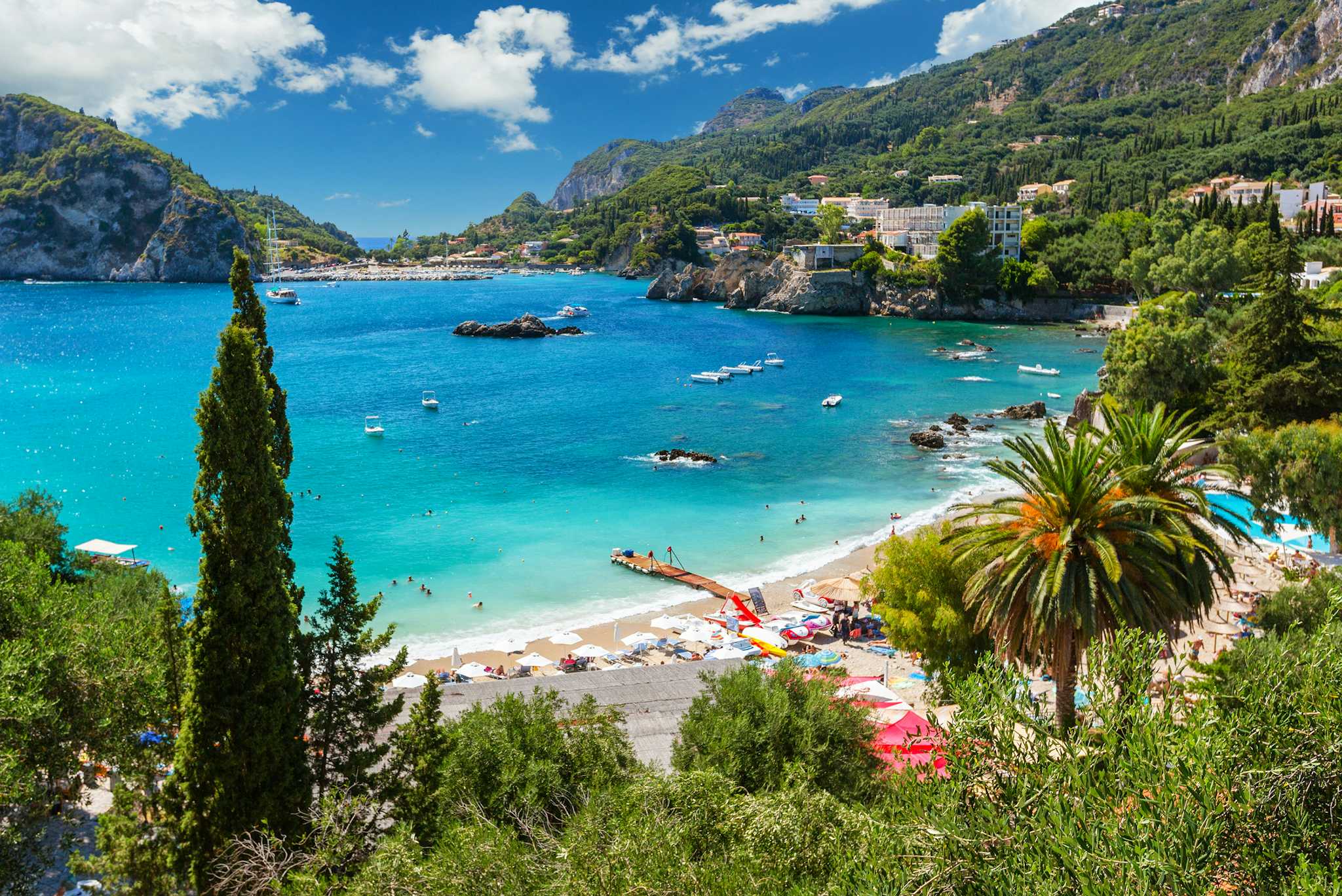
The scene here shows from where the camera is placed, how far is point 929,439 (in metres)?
45.5

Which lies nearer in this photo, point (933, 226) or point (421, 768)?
point (421, 768)

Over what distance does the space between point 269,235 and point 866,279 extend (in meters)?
149

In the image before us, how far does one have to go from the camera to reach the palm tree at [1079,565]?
11578mm

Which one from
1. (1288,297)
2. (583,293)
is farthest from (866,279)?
(1288,297)

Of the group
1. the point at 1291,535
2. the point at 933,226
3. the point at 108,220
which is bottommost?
the point at 1291,535

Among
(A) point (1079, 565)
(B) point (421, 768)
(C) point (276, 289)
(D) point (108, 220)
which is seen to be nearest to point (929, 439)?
(A) point (1079, 565)

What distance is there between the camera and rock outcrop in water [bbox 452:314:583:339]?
95875mm

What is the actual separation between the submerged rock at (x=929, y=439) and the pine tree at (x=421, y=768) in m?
38.1

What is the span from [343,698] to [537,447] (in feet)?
121

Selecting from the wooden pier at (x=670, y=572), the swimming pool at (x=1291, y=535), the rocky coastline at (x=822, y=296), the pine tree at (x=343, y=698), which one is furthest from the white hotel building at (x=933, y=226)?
the pine tree at (x=343, y=698)

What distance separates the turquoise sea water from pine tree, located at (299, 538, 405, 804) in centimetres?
1321

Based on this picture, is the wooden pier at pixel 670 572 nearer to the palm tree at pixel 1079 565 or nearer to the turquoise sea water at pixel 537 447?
the turquoise sea water at pixel 537 447

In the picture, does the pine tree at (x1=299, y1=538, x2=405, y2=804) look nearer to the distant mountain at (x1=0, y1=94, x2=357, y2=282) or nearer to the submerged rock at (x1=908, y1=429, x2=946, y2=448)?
the submerged rock at (x1=908, y1=429, x2=946, y2=448)

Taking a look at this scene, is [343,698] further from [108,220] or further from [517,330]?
[108,220]
